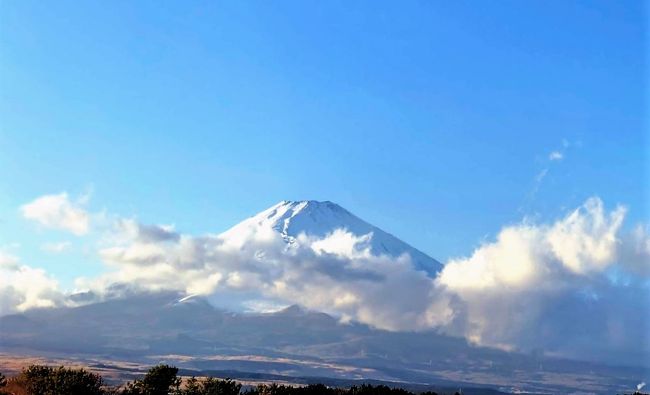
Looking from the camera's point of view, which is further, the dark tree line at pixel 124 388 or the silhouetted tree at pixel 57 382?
the dark tree line at pixel 124 388

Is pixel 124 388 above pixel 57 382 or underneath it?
underneath

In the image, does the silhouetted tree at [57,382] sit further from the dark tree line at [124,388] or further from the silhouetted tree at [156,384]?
the silhouetted tree at [156,384]

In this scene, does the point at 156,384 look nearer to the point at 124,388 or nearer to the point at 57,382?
the point at 124,388

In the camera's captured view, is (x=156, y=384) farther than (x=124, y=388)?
Yes

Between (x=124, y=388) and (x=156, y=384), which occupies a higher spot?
(x=156, y=384)

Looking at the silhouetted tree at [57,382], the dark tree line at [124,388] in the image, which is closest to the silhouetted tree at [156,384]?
the dark tree line at [124,388]

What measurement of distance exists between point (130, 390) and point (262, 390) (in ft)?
40.5

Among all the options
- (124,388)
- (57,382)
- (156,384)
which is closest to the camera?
(57,382)

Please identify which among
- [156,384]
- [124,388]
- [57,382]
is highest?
[156,384]

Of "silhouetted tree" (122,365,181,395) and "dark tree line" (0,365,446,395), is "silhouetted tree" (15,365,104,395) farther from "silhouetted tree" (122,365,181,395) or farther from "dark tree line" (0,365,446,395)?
"silhouetted tree" (122,365,181,395)

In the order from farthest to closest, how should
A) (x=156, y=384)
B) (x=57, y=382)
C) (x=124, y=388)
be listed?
1. (x=156, y=384)
2. (x=124, y=388)
3. (x=57, y=382)

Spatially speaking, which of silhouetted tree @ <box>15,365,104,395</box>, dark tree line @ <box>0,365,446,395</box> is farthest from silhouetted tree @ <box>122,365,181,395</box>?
silhouetted tree @ <box>15,365,104,395</box>

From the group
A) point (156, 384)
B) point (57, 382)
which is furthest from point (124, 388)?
point (57, 382)

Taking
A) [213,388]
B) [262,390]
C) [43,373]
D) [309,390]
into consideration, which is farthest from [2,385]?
Answer: [309,390]
